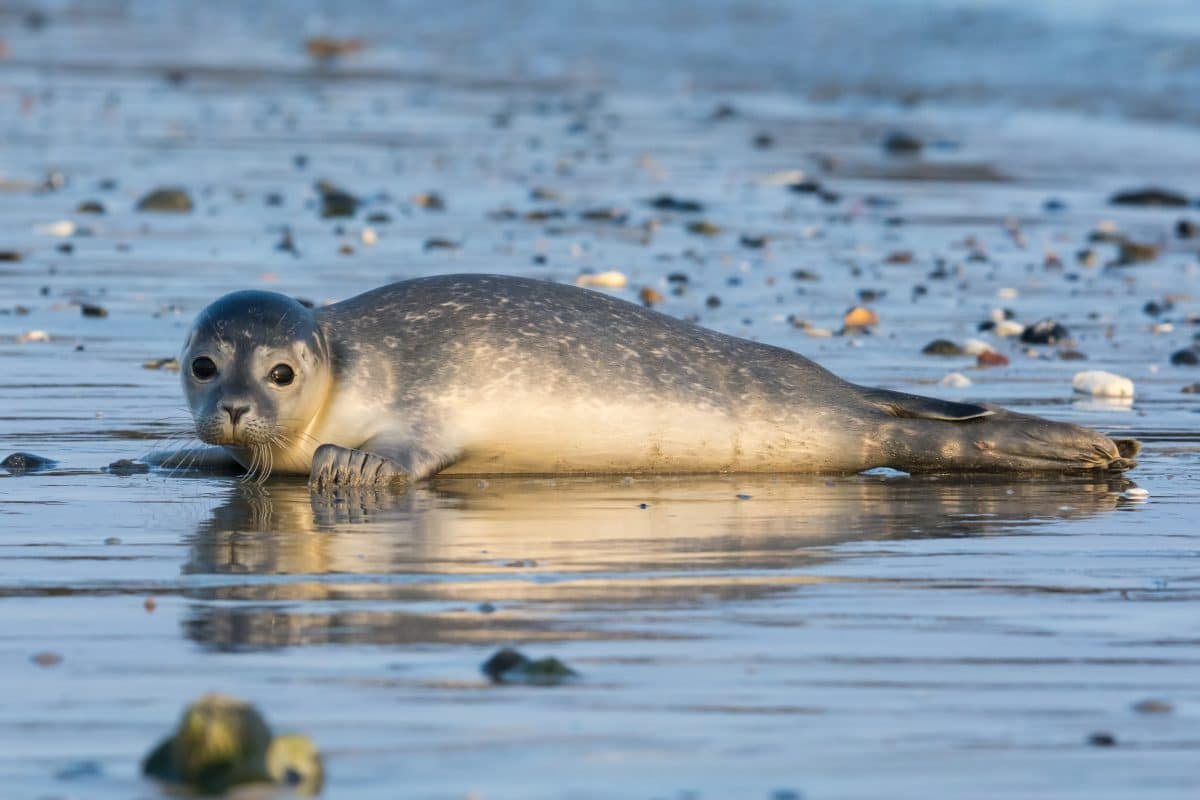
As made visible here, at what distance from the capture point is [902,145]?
19312 millimetres

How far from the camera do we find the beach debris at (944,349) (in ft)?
32.6

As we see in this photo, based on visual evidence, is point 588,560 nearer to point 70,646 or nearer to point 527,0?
point 70,646

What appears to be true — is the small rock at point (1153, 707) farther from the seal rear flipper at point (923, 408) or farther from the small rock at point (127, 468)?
the small rock at point (127, 468)

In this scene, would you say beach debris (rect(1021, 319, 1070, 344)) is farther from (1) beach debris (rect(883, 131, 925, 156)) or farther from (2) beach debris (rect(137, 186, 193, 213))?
(1) beach debris (rect(883, 131, 925, 156))

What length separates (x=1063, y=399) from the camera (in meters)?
8.86

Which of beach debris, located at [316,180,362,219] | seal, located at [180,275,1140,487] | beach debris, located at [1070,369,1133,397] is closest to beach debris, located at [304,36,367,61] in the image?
beach debris, located at [316,180,362,219]

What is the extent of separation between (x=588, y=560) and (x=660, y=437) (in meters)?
1.69

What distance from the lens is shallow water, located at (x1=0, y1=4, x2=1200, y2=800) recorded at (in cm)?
399

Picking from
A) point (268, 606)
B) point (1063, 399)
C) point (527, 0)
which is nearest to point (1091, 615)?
point (268, 606)

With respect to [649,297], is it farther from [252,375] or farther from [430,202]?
[252,375]

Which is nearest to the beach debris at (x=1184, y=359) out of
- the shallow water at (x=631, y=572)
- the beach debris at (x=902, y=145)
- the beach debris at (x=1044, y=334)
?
the shallow water at (x=631, y=572)

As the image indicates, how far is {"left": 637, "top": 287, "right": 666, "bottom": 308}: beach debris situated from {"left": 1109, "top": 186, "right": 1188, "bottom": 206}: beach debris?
17.6 feet

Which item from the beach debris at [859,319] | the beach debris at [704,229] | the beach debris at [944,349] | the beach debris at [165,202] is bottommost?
the beach debris at [944,349]

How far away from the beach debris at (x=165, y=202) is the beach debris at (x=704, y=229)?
3.22 m
